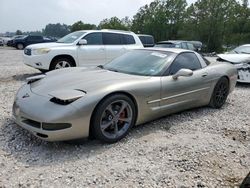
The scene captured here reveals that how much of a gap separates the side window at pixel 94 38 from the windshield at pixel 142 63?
4256mm

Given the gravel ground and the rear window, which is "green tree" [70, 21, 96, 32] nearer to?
the rear window

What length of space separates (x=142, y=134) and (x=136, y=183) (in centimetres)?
134

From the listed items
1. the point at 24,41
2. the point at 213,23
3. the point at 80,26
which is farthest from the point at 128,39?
the point at 80,26

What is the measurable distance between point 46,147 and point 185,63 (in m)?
2.86

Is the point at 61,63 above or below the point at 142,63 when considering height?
below

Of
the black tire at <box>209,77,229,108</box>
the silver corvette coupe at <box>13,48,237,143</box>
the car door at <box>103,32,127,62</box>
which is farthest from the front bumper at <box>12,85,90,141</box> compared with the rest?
the car door at <box>103,32,127,62</box>

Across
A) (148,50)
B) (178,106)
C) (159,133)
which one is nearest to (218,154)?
(159,133)

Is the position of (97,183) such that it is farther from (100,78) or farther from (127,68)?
(127,68)

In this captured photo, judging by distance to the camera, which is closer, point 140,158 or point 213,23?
point 140,158

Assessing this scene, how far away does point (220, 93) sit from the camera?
5.91 m

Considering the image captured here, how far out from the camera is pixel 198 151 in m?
3.84

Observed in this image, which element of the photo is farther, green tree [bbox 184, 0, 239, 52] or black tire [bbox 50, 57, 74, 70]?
green tree [bbox 184, 0, 239, 52]

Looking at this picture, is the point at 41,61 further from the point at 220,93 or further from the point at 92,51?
the point at 220,93

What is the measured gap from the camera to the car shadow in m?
3.45
